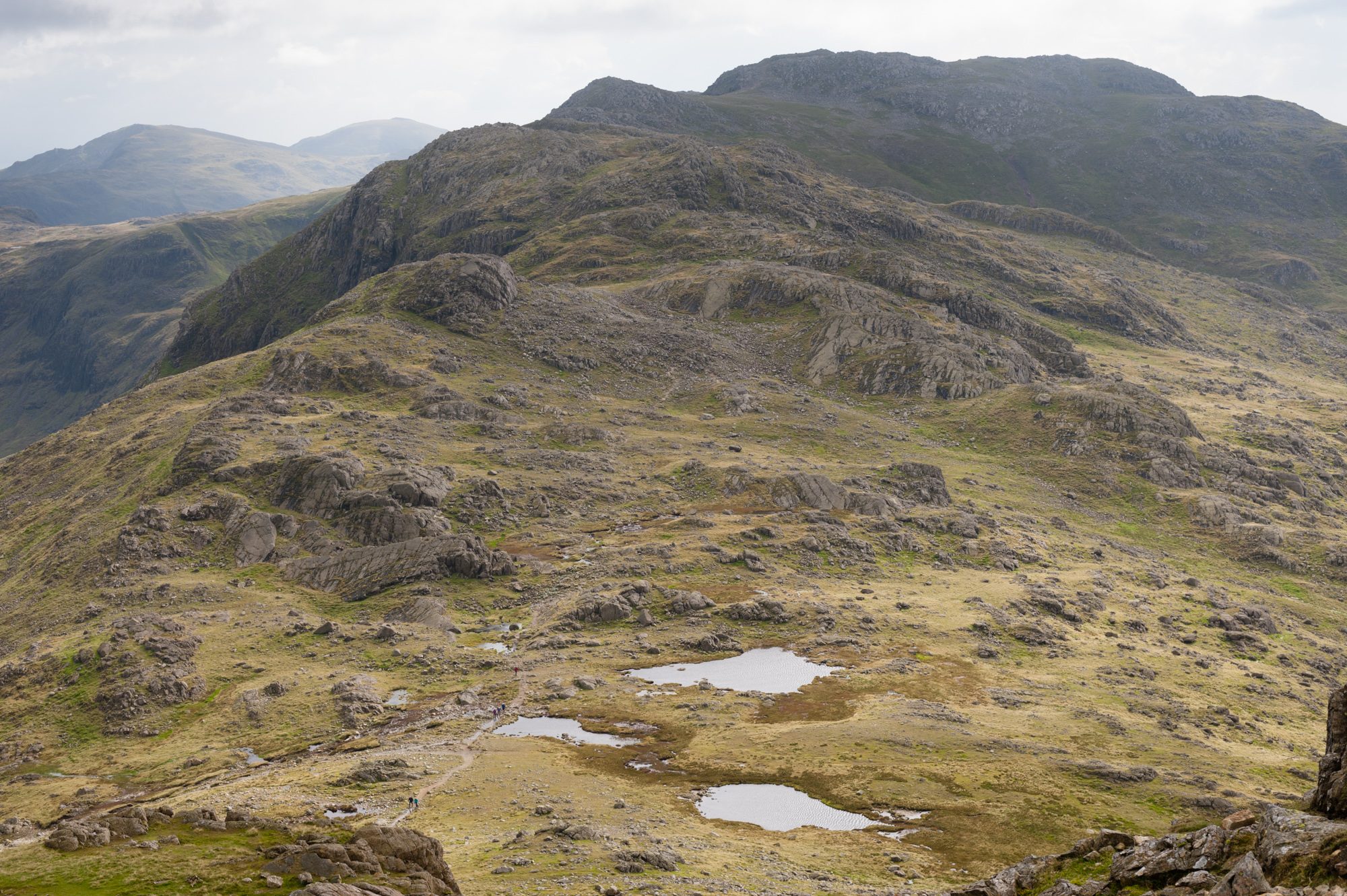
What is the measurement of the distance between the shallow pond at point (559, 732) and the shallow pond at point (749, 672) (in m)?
12.1

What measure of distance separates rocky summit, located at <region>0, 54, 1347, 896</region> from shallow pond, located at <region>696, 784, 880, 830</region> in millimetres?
353

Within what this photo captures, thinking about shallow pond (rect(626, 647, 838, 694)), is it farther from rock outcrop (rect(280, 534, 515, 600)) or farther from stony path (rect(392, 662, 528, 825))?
rock outcrop (rect(280, 534, 515, 600))

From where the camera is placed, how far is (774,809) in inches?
2640

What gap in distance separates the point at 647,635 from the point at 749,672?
517 inches

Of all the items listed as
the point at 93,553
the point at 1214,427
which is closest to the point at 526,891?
the point at 93,553

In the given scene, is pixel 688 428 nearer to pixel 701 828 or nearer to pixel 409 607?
pixel 409 607

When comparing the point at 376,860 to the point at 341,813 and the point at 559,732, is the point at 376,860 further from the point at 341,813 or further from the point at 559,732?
the point at 559,732

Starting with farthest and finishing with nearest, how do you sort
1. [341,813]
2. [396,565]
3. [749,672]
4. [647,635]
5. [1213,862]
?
1. [396,565]
2. [647,635]
3. [749,672]
4. [341,813]
5. [1213,862]

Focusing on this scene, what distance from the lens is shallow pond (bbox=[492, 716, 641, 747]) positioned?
3091 inches

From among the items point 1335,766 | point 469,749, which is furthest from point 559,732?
point 1335,766

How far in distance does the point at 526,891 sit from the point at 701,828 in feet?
57.9

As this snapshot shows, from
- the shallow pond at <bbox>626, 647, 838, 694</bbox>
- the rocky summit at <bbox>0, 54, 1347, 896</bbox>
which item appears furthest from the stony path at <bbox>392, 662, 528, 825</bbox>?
the shallow pond at <bbox>626, 647, 838, 694</bbox>

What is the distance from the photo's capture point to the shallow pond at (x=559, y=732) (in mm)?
78500

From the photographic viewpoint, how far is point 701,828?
6222 centimetres
